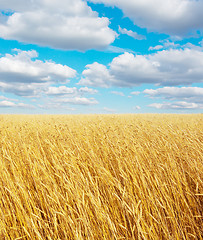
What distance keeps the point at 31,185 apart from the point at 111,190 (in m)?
1.43

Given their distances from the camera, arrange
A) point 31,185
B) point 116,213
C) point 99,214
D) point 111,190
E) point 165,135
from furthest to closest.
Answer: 1. point 165,135
2. point 31,185
3. point 111,190
4. point 116,213
5. point 99,214

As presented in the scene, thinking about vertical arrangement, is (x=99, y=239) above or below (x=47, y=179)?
below

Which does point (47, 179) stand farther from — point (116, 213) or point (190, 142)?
point (190, 142)

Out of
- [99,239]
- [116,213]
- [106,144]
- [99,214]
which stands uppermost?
[106,144]

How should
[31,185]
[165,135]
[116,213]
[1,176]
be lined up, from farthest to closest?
[165,135] → [31,185] → [1,176] → [116,213]

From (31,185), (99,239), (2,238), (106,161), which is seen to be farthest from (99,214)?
(106,161)

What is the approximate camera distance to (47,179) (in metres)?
2.97

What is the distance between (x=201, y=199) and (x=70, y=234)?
201 cm

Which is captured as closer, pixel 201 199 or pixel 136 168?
pixel 201 199

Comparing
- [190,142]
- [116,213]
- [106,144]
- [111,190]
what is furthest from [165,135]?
[116,213]

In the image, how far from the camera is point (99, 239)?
7.19 ft

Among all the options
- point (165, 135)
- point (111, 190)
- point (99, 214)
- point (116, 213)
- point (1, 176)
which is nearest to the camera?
point (99, 214)

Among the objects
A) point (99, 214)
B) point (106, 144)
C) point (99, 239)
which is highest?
point (106, 144)

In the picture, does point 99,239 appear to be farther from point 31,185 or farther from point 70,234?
point 31,185
